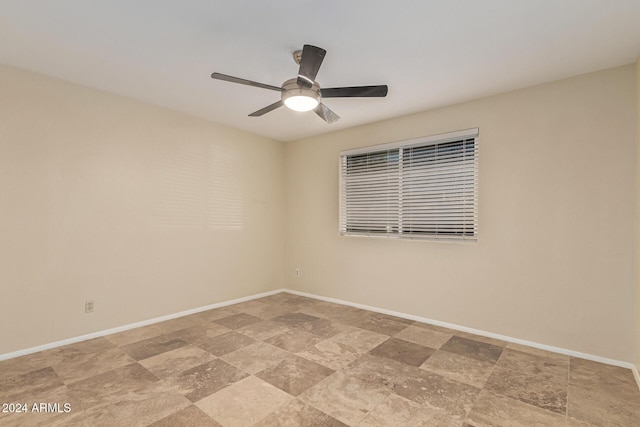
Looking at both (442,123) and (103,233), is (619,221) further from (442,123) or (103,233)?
(103,233)

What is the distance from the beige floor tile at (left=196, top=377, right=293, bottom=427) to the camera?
1993 millimetres

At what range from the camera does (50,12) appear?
2.10 metres

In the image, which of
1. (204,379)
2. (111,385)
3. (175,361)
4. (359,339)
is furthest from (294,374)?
(111,385)

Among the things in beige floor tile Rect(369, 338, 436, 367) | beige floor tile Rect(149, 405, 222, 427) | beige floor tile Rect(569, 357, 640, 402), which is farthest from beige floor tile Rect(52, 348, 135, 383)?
beige floor tile Rect(569, 357, 640, 402)

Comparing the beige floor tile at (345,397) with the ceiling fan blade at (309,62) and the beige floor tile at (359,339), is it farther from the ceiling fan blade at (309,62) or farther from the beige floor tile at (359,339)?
the ceiling fan blade at (309,62)

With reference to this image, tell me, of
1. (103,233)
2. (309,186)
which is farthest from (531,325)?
(103,233)

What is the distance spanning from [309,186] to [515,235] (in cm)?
296

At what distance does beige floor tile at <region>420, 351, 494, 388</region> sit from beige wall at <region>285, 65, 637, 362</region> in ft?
2.56

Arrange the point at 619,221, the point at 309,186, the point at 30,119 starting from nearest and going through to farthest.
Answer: the point at 619,221, the point at 30,119, the point at 309,186

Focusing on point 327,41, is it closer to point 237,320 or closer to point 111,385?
point 111,385

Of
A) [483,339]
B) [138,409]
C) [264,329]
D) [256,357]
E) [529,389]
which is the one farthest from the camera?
[264,329]

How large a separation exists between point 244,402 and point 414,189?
9.60ft

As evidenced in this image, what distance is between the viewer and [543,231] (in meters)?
3.08

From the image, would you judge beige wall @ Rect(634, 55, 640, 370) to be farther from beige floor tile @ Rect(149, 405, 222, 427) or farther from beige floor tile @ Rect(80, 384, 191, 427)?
beige floor tile @ Rect(80, 384, 191, 427)
